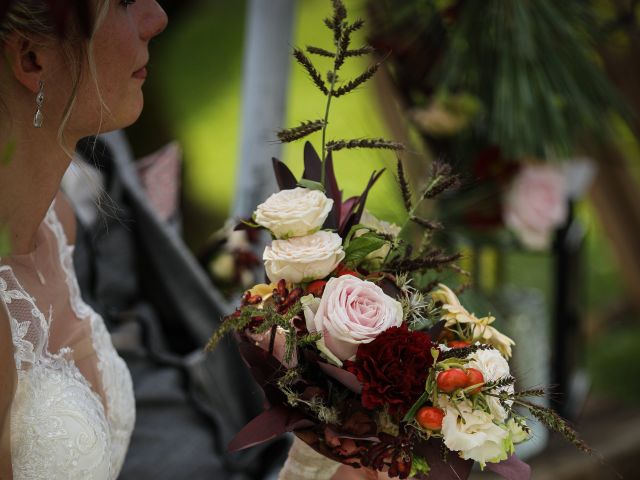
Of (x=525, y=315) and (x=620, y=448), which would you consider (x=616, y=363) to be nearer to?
(x=620, y=448)

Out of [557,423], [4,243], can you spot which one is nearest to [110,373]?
[4,243]

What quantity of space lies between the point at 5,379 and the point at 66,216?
21.1 inches

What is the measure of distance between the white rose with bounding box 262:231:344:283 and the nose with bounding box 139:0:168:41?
339 mm

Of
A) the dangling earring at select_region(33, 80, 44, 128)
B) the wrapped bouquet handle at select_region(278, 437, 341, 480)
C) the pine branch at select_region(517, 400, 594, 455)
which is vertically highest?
the dangling earring at select_region(33, 80, 44, 128)

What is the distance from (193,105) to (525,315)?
107 inches

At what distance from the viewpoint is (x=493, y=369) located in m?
0.91

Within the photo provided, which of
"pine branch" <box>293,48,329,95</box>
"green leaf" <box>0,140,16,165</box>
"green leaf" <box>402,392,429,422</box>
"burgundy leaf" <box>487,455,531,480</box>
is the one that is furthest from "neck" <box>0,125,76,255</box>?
"burgundy leaf" <box>487,455,531,480</box>

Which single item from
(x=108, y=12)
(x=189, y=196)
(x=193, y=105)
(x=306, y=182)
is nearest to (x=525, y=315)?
(x=306, y=182)

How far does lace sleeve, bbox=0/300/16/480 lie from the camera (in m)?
0.91

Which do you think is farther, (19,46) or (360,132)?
(360,132)

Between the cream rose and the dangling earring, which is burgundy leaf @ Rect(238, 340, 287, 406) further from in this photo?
the dangling earring

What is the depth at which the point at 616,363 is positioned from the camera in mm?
3629

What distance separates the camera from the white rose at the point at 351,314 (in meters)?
0.89

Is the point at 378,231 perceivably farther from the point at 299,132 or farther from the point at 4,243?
the point at 4,243
